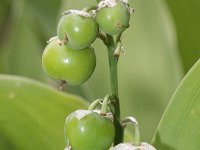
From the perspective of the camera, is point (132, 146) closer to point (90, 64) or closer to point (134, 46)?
point (90, 64)

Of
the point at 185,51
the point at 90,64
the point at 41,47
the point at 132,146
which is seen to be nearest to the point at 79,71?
the point at 90,64

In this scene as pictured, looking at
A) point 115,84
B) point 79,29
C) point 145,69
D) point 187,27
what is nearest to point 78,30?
point 79,29

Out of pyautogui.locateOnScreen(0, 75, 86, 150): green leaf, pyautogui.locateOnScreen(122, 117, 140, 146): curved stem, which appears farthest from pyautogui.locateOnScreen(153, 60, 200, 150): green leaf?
pyautogui.locateOnScreen(0, 75, 86, 150): green leaf

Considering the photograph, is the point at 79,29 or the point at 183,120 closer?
the point at 79,29

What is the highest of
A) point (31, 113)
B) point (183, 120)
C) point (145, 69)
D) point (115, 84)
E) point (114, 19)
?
point (114, 19)

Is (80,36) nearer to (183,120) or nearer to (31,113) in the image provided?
(183,120)

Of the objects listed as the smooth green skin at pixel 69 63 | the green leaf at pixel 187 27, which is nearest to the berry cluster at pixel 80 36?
the smooth green skin at pixel 69 63

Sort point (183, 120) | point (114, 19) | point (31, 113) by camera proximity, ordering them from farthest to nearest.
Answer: point (31, 113) → point (183, 120) → point (114, 19)

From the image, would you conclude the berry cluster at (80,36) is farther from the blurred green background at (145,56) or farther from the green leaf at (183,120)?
the blurred green background at (145,56)
